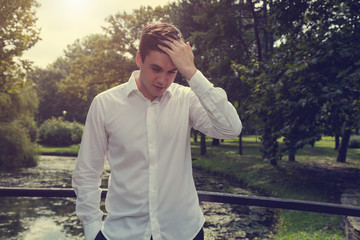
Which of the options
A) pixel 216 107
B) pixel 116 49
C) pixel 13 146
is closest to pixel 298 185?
pixel 216 107

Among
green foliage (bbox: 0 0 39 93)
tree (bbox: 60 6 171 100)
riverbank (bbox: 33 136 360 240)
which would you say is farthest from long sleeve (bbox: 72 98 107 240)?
tree (bbox: 60 6 171 100)

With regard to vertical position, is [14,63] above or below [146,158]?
above

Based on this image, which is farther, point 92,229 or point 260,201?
point 260,201

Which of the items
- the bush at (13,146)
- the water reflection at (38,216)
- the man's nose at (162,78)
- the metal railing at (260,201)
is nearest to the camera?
the man's nose at (162,78)

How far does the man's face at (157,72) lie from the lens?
179 cm

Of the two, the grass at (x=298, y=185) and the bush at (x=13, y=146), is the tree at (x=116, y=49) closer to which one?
the bush at (x=13, y=146)

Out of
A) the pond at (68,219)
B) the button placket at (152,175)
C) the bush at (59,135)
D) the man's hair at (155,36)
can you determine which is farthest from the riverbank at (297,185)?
the bush at (59,135)

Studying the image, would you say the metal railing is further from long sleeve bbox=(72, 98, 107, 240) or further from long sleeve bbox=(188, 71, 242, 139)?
long sleeve bbox=(188, 71, 242, 139)

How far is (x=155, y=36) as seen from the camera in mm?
1783

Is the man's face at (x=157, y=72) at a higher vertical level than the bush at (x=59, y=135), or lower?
higher

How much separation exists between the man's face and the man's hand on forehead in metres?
0.05

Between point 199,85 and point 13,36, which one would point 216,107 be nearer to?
point 199,85

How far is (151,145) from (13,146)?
20257mm

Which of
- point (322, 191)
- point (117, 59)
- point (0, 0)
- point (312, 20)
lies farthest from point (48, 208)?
point (117, 59)
